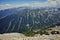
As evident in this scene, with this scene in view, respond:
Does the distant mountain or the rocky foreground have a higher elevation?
the distant mountain

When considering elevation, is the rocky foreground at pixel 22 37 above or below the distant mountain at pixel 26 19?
below

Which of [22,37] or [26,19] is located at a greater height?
[26,19]

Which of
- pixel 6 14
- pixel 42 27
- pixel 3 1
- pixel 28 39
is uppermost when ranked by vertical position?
pixel 3 1

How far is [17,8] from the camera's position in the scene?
3.24 metres

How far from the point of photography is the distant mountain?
3.12m

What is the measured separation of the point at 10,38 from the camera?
9.92 feet

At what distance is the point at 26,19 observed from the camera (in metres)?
3.17

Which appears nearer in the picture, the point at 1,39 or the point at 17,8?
the point at 1,39

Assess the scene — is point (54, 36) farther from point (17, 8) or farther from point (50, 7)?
point (17, 8)

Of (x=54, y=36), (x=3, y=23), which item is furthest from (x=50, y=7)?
(x=3, y=23)

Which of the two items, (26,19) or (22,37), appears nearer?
(22,37)

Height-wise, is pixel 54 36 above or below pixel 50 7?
below

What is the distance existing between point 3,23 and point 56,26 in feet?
3.94

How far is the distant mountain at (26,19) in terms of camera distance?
123 inches
